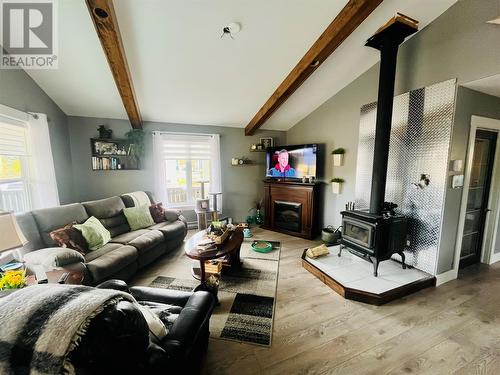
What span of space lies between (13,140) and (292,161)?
4108mm

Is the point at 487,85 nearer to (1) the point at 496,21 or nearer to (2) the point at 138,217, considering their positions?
(1) the point at 496,21

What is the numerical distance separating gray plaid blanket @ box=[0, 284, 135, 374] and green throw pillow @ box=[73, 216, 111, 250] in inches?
82.8

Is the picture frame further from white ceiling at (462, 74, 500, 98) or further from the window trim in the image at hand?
the window trim

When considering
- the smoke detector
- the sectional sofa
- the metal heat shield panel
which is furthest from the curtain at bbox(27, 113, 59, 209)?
the smoke detector

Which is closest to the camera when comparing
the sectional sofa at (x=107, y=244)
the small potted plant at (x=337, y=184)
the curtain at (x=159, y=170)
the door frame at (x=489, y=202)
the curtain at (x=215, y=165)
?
the sectional sofa at (x=107, y=244)

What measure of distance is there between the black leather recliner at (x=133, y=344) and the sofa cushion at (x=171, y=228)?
194 centimetres

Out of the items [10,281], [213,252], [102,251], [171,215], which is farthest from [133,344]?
[171,215]

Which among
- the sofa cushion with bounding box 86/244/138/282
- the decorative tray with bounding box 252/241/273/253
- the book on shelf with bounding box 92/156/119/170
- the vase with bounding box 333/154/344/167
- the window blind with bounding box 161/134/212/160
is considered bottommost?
the decorative tray with bounding box 252/241/273/253

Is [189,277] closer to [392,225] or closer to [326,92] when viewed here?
[392,225]

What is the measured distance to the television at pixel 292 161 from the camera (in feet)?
12.9

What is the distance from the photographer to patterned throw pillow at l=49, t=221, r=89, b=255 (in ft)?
7.40

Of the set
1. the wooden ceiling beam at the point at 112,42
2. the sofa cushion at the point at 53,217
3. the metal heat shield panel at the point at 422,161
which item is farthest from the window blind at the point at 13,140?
the metal heat shield panel at the point at 422,161

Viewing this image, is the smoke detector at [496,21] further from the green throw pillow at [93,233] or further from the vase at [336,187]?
Answer: the green throw pillow at [93,233]

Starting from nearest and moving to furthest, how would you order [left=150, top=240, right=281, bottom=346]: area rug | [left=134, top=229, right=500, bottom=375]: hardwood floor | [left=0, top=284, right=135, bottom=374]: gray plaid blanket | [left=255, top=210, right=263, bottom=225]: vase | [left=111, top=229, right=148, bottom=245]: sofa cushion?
[left=0, top=284, right=135, bottom=374]: gray plaid blanket < [left=134, top=229, right=500, bottom=375]: hardwood floor < [left=150, top=240, right=281, bottom=346]: area rug < [left=111, top=229, right=148, bottom=245]: sofa cushion < [left=255, top=210, right=263, bottom=225]: vase
